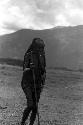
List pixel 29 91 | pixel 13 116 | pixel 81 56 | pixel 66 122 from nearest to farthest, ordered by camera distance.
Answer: pixel 29 91 → pixel 66 122 → pixel 13 116 → pixel 81 56

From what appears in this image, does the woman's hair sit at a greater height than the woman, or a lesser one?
greater

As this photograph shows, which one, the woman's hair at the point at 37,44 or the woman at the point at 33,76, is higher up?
the woman's hair at the point at 37,44

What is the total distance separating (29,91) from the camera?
28.7ft

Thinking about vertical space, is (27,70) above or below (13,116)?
above

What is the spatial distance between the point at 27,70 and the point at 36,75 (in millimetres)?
250

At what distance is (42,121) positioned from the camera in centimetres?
1159

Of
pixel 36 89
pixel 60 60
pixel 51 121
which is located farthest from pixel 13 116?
pixel 60 60

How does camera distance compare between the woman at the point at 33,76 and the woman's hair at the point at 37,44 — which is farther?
the woman's hair at the point at 37,44

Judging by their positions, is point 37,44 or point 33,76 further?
point 37,44

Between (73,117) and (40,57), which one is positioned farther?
(73,117)

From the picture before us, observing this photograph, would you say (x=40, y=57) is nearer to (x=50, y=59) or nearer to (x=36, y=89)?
(x=36, y=89)

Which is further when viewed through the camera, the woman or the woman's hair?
the woman's hair

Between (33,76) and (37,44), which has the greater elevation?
(37,44)

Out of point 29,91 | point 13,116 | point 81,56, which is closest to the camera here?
point 29,91
